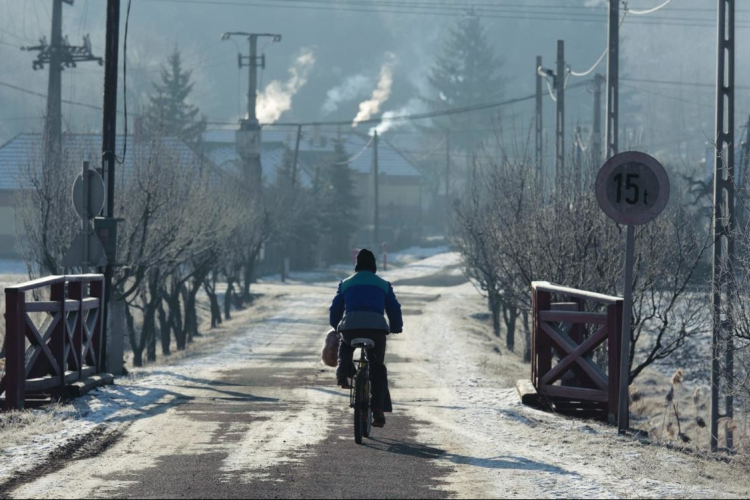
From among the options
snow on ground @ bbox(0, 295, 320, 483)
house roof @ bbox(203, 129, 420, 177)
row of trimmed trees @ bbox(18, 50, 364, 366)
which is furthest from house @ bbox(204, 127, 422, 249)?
snow on ground @ bbox(0, 295, 320, 483)

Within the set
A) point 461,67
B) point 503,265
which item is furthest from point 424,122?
point 503,265

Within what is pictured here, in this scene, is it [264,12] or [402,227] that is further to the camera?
[264,12]

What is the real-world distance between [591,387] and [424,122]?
110262 mm

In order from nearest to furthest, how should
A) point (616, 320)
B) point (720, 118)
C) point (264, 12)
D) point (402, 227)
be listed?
1. point (616, 320)
2. point (720, 118)
3. point (402, 227)
4. point (264, 12)

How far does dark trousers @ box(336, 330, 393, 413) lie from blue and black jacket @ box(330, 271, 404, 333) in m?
0.08

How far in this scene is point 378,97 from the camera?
12925 cm

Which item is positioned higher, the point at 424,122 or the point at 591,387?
the point at 424,122

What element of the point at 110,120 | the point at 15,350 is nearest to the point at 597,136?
the point at 110,120

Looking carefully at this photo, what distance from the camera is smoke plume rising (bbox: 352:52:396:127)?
405 ft

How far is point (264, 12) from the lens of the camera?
15775cm

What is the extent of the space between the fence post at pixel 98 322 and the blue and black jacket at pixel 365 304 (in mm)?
5729

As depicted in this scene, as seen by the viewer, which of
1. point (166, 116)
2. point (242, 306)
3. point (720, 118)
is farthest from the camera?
point (166, 116)

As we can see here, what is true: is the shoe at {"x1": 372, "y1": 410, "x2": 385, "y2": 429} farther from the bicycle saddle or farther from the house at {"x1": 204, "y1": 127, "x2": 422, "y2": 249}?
the house at {"x1": 204, "y1": 127, "x2": 422, "y2": 249}

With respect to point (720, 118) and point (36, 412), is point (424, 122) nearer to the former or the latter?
point (720, 118)
